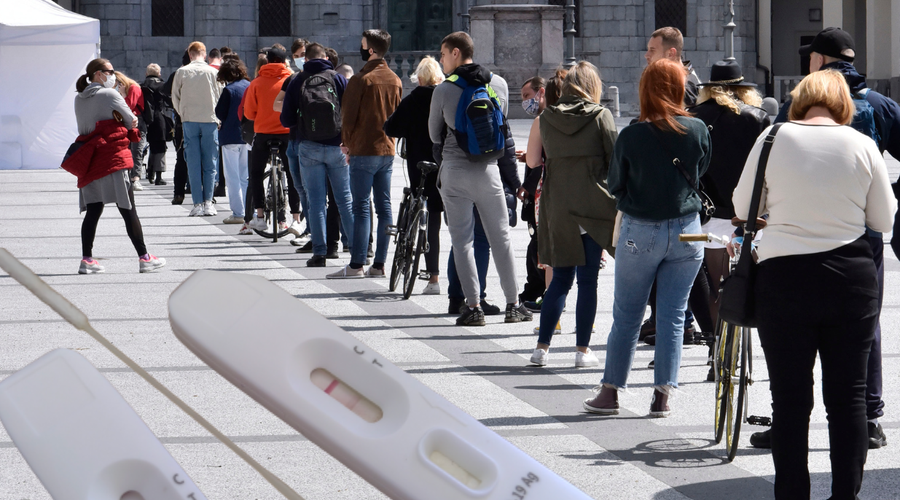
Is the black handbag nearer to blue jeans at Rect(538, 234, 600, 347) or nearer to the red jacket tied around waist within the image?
blue jeans at Rect(538, 234, 600, 347)

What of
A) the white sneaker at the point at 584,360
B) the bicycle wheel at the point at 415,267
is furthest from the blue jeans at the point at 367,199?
the white sneaker at the point at 584,360

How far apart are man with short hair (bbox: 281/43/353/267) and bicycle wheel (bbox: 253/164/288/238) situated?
1.48m

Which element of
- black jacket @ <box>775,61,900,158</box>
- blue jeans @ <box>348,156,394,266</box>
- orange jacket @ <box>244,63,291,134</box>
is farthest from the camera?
orange jacket @ <box>244,63,291,134</box>

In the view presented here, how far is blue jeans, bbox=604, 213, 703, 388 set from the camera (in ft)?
18.7

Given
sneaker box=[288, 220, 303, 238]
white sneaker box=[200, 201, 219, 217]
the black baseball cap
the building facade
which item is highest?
the building facade

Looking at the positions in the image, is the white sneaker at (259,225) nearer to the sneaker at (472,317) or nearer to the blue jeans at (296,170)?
the blue jeans at (296,170)

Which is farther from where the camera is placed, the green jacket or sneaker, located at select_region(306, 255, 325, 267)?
sneaker, located at select_region(306, 255, 325, 267)

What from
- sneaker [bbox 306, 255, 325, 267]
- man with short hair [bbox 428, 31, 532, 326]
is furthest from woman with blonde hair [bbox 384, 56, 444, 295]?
sneaker [bbox 306, 255, 325, 267]

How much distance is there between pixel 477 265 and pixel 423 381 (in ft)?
8.96

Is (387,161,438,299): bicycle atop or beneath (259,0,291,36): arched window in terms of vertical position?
beneath

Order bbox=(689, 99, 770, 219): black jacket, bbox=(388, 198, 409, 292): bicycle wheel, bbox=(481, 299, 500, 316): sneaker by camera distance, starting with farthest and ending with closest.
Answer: bbox=(388, 198, 409, 292): bicycle wheel, bbox=(481, 299, 500, 316): sneaker, bbox=(689, 99, 770, 219): black jacket

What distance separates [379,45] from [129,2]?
2734 centimetres

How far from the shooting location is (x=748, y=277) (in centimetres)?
439

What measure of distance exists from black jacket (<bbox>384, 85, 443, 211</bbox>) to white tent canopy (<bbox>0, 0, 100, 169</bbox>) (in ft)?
45.3
